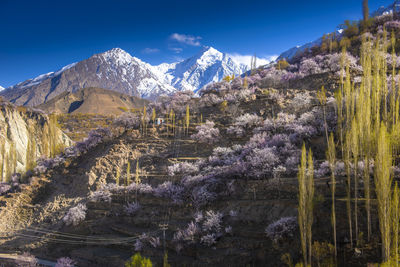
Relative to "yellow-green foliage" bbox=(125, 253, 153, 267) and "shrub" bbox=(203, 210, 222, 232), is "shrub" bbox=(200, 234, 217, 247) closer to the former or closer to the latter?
"shrub" bbox=(203, 210, 222, 232)

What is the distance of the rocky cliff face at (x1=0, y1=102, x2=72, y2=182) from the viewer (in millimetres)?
38062

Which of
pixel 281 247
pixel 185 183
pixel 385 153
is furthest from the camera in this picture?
pixel 185 183

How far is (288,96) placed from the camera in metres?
29.6

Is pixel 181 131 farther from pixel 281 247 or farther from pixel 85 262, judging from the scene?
pixel 281 247

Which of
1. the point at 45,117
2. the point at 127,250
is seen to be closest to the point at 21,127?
the point at 45,117

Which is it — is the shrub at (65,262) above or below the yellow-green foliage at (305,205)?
below

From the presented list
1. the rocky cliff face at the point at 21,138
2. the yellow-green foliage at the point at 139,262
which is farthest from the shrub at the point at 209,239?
the rocky cliff face at the point at 21,138

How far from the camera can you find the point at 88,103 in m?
133

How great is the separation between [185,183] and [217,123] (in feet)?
38.2

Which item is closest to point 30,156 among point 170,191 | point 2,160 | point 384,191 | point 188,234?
point 2,160

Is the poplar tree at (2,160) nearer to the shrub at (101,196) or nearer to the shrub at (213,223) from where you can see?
the shrub at (101,196)

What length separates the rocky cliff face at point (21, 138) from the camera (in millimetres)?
38062

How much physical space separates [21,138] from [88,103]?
3595 inches

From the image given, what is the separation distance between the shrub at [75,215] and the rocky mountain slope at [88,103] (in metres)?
105
